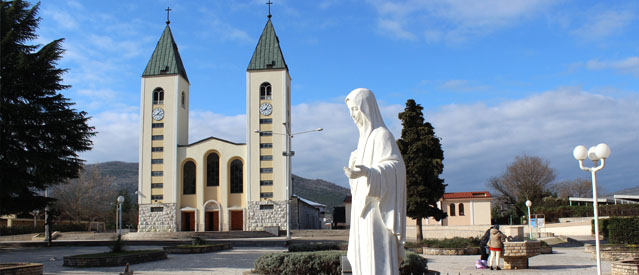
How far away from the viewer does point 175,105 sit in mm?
50812

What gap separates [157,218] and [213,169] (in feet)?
23.5

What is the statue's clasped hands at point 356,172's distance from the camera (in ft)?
15.8

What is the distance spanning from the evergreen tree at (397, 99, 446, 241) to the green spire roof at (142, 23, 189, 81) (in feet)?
103

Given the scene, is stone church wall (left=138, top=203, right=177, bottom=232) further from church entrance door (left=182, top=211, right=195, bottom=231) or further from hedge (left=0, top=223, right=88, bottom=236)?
hedge (left=0, top=223, right=88, bottom=236)

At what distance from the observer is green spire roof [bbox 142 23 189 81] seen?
5217 centimetres

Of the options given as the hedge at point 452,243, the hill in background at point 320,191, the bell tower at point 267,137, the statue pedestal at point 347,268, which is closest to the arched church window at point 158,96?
the bell tower at point 267,137

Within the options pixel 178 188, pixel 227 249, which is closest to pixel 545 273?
pixel 227 249

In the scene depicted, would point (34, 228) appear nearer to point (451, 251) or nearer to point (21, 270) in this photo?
point (21, 270)

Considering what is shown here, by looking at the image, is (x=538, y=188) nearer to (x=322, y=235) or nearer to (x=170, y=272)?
(x=322, y=235)

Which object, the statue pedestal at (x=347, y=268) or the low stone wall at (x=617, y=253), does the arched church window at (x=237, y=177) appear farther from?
the statue pedestal at (x=347, y=268)

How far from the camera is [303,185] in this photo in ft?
538

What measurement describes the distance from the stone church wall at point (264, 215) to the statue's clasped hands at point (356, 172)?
43.8 meters

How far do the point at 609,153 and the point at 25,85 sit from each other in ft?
86.4

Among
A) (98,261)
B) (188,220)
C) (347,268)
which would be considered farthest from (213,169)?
(347,268)
